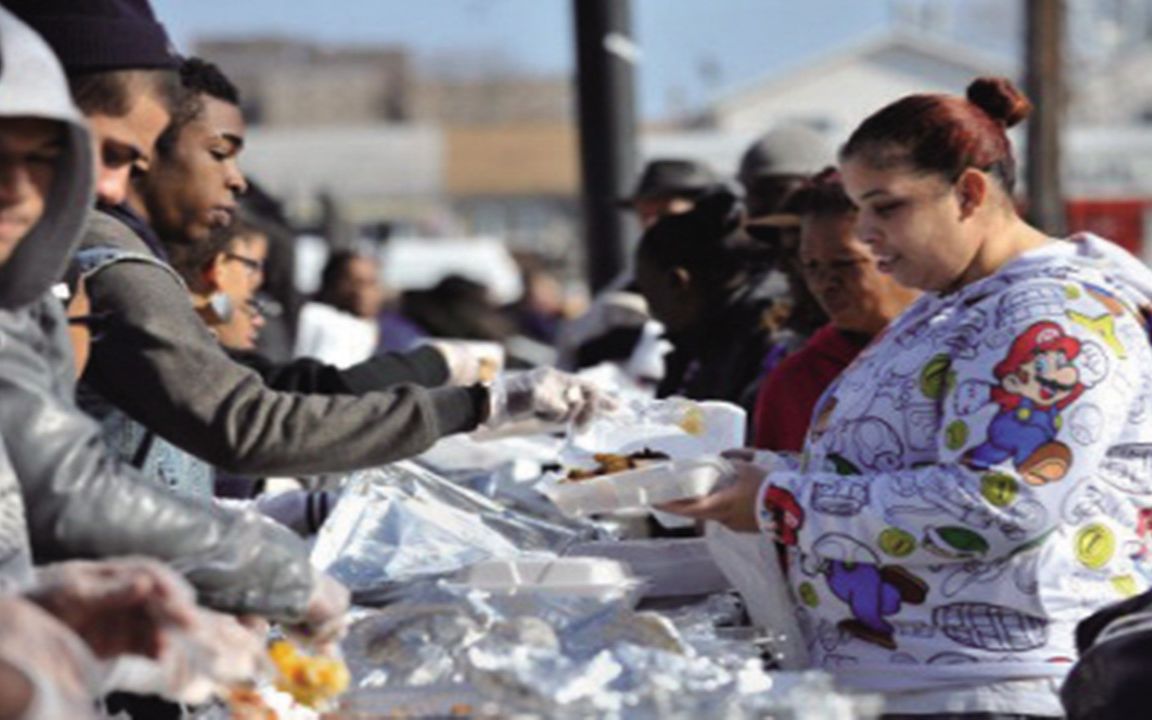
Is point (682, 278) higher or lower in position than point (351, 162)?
higher

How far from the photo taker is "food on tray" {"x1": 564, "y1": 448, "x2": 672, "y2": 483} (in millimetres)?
4492

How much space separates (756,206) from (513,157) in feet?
193

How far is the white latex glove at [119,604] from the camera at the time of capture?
9.12 feet

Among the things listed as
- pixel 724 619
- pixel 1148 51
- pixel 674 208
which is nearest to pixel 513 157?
pixel 1148 51

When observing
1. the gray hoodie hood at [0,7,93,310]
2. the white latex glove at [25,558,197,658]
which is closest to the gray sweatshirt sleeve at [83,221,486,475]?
the gray hoodie hood at [0,7,93,310]

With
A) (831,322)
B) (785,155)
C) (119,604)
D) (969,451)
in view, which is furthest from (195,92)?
(785,155)

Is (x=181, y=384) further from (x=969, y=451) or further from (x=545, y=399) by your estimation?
(x=969, y=451)

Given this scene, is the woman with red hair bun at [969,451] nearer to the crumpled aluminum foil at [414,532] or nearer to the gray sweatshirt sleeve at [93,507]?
the crumpled aluminum foil at [414,532]

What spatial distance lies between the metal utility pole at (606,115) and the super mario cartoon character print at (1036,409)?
542 cm

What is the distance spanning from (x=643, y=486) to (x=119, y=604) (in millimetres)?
1685

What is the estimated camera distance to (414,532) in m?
4.77

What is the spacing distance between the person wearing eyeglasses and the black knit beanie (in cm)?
198

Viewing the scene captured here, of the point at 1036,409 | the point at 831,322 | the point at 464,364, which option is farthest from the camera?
the point at 464,364

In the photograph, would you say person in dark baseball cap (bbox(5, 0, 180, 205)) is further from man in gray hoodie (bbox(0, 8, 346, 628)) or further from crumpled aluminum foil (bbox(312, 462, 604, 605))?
crumpled aluminum foil (bbox(312, 462, 604, 605))
